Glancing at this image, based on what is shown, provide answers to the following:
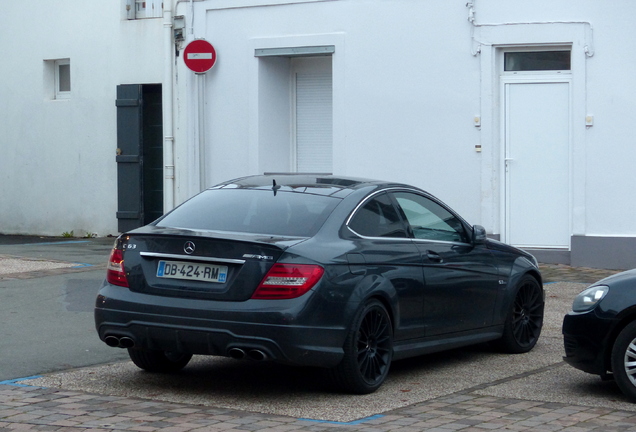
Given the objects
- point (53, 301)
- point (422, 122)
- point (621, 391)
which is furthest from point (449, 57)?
point (621, 391)

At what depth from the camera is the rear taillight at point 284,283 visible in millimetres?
6375

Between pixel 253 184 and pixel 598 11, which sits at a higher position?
pixel 598 11

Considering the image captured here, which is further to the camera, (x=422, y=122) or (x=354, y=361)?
(x=422, y=122)

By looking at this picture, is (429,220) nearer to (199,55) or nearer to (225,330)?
(225,330)

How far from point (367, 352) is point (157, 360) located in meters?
1.58

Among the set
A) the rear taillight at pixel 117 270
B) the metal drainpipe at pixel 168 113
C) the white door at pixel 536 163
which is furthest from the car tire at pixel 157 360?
the metal drainpipe at pixel 168 113

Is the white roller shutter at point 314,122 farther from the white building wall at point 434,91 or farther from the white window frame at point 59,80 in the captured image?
the white window frame at point 59,80

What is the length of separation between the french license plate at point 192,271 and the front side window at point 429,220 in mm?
1723

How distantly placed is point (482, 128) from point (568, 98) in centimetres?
123

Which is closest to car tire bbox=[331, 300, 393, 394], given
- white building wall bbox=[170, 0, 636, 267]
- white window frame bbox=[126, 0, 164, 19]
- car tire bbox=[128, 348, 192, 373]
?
car tire bbox=[128, 348, 192, 373]

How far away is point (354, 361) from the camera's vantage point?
6.63 m

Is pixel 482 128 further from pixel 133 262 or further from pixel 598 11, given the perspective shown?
pixel 133 262

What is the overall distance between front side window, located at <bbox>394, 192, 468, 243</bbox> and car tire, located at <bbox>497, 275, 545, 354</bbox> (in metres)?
0.85

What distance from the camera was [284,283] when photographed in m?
6.38
